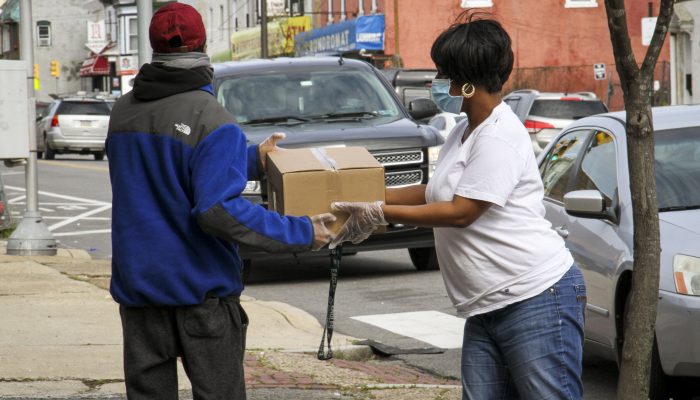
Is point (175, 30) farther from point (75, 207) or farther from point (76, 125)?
point (76, 125)

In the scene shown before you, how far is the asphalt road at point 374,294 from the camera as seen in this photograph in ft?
27.1

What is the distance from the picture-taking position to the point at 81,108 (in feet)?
129

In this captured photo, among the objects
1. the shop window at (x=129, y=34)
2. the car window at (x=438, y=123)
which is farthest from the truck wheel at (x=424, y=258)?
the shop window at (x=129, y=34)

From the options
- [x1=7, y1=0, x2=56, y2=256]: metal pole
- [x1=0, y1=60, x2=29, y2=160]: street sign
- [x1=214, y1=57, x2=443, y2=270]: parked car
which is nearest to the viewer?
[x1=214, y1=57, x2=443, y2=270]: parked car

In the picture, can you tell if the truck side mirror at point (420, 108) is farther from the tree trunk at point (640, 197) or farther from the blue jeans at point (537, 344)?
the blue jeans at point (537, 344)

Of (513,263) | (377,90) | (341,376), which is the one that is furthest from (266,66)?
(513,263)

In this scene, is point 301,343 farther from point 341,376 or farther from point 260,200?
point 260,200

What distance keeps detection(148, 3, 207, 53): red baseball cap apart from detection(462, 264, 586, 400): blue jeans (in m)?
1.29

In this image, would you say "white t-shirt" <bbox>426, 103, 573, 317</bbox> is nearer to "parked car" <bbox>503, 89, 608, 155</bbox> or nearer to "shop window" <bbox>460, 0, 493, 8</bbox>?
"parked car" <bbox>503, 89, 608, 155</bbox>

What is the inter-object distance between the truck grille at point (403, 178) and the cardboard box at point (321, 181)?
7.02 meters

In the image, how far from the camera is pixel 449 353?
332 inches

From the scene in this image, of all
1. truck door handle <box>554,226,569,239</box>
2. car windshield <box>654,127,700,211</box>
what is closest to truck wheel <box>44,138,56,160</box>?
truck door handle <box>554,226,569,239</box>

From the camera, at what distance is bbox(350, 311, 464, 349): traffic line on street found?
8.91 meters

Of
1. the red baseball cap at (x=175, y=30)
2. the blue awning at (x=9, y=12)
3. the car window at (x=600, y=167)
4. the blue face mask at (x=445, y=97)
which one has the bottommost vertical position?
the car window at (x=600, y=167)
